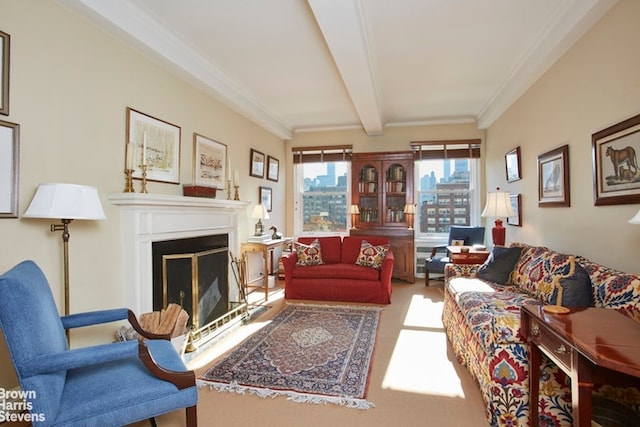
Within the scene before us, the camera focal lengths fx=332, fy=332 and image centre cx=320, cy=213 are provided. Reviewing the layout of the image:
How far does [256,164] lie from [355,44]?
2751 millimetres

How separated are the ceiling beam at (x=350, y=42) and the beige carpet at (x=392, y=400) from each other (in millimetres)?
2636

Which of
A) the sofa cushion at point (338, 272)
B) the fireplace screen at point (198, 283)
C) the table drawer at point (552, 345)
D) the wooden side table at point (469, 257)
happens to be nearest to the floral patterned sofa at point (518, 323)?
the table drawer at point (552, 345)

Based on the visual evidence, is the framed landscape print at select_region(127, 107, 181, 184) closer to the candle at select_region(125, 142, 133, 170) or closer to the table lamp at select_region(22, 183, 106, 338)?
the candle at select_region(125, 142, 133, 170)

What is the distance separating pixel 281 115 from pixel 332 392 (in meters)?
4.38

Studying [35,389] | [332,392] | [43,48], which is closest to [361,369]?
[332,392]

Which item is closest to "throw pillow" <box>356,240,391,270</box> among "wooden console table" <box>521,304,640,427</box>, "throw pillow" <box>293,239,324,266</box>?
"throw pillow" <box>293,239,324,266</box>

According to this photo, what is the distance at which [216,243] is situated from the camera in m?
3.76

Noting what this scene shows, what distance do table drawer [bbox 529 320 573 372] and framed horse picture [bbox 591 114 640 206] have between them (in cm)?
122

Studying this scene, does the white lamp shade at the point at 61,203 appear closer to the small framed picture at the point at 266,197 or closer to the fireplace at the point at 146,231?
the fireplace at the point at 146,231

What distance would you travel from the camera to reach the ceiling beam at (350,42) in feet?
7.71

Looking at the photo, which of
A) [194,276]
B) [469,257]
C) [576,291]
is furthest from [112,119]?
[469,257]

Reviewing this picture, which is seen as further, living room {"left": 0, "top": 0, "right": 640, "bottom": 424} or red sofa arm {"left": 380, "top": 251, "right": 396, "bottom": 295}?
red sofa arm {"left": 380, "top": 251, "right": 396, "bottom": 295}

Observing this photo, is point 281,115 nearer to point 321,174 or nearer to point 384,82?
point 321,174

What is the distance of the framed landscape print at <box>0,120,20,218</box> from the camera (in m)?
1.87
